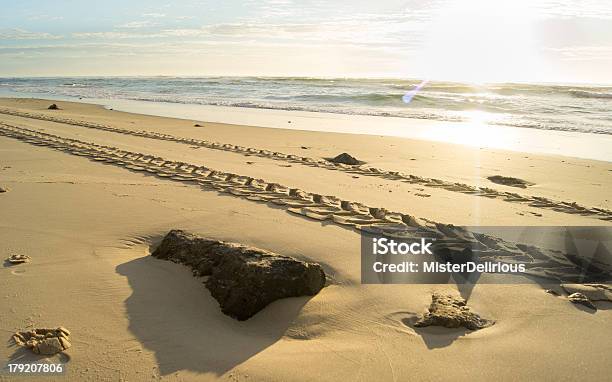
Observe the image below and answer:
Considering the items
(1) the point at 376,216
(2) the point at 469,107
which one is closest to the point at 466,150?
(1) the point at 376,216

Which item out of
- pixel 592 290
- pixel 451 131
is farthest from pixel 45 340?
pixel 451 131

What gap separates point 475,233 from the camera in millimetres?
4035

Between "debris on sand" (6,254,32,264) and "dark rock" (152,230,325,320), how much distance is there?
1216mm

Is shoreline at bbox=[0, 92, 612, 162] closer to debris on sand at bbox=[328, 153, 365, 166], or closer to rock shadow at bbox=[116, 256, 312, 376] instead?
debris on sand at bbox=[328, 153, 365, 166]

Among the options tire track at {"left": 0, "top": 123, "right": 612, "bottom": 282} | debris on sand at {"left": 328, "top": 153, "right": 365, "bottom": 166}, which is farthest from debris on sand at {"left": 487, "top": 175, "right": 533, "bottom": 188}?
tire track at {"left": 0, "top": 123, "right": 612, "bottom": 282}

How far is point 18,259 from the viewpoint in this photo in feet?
10.5

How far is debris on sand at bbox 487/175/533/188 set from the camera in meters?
6.63

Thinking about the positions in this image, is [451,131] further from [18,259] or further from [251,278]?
[18,259]

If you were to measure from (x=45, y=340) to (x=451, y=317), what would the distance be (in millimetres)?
2080

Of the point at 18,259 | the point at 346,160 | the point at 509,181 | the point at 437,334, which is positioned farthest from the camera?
the point at 346,160

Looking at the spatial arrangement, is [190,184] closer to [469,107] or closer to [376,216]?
[376,216]

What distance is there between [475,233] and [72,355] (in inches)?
126

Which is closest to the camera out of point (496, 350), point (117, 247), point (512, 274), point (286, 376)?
point (286, 376)

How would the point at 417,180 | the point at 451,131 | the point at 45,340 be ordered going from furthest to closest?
1. the point at 451,131
2. the point at 417,180
3. the point at 45,340
